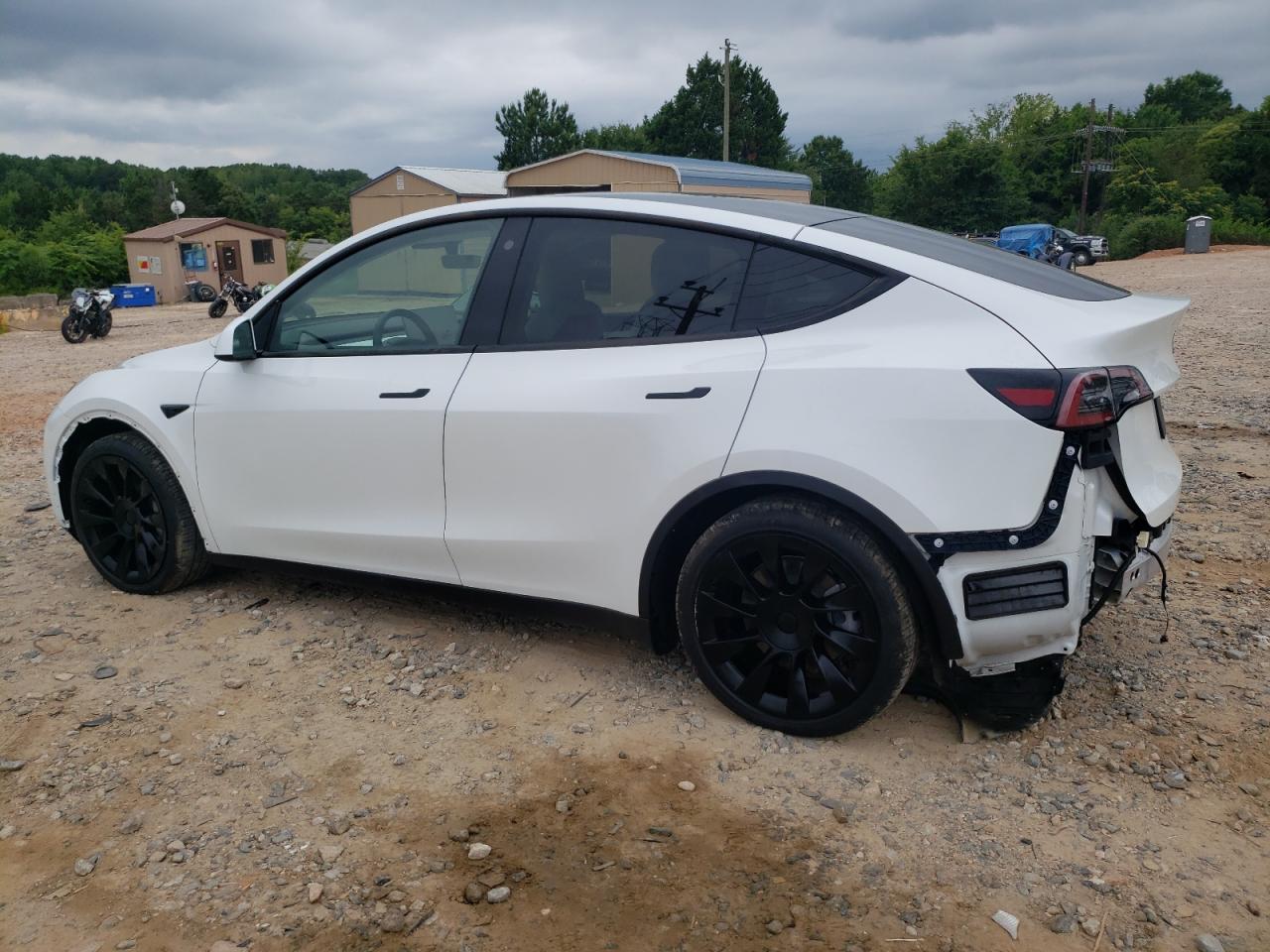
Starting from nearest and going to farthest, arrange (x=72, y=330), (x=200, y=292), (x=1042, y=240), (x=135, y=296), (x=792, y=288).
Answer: (x=792, y=288), (x=72, y=330), (x=135, y=296), (x=200, y=292), (x=1042, y=240)

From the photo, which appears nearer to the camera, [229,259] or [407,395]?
[407,395]

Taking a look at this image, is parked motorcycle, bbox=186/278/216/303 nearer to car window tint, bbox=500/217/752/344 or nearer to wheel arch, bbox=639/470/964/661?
car window tint, bbox=500/217/752/344

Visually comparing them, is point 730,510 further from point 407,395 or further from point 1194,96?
point 1194,96

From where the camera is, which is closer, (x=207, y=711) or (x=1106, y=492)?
(x=1106, y=492)

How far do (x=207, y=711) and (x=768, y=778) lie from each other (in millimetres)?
1984

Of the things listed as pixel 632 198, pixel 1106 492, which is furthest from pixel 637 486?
pixel 1106 492

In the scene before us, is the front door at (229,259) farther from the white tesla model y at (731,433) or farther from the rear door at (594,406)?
the rear door at (594,406)

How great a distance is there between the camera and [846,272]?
10.1ft

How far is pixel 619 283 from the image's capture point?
135 inches

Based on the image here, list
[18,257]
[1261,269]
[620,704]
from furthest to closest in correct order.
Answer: [18,257] → [1261,269] → [620,704]

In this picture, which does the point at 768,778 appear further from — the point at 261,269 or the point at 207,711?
the point at 261,269

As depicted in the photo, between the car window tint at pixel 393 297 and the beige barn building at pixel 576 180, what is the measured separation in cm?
1981

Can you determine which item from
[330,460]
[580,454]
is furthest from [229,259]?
[580,454]

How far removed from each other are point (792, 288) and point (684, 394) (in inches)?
18.6
